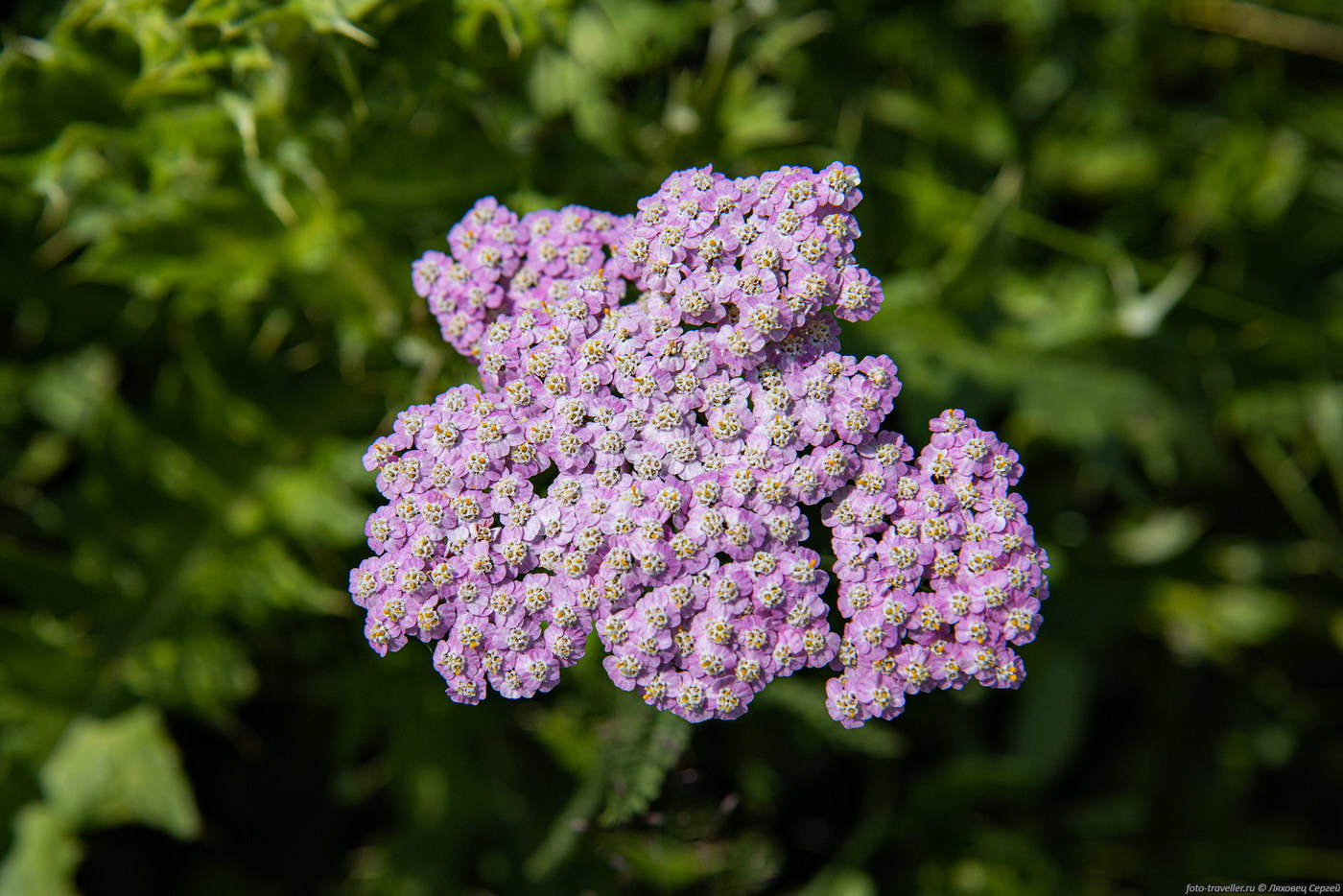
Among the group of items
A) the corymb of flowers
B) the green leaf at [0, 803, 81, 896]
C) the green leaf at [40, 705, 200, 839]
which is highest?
the corymb of flowers

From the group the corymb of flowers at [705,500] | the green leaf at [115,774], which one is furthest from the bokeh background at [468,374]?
the corymb of flowers at [705,500]

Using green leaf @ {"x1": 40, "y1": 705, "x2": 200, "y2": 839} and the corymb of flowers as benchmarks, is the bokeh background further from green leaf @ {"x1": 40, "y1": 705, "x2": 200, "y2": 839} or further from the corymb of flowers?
the corymb of flowers

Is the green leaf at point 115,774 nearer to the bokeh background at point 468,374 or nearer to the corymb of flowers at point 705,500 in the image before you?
the bokeh background at point 468,374

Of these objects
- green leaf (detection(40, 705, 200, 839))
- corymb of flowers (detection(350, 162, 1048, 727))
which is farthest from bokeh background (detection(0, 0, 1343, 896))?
corymb of flowers (detection(350, 162, 1048, 727))

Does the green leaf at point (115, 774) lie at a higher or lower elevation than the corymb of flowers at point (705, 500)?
lower

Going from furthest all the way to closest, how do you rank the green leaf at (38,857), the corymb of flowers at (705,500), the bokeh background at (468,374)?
the green leaf at (38,857), the bokeh background at (468,374), the corymb of flowers at (705,500)

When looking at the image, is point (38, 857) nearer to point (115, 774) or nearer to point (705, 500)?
point (115, 774)

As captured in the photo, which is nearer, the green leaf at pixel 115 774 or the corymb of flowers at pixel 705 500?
the corymb of flowers at pixel 705 500
